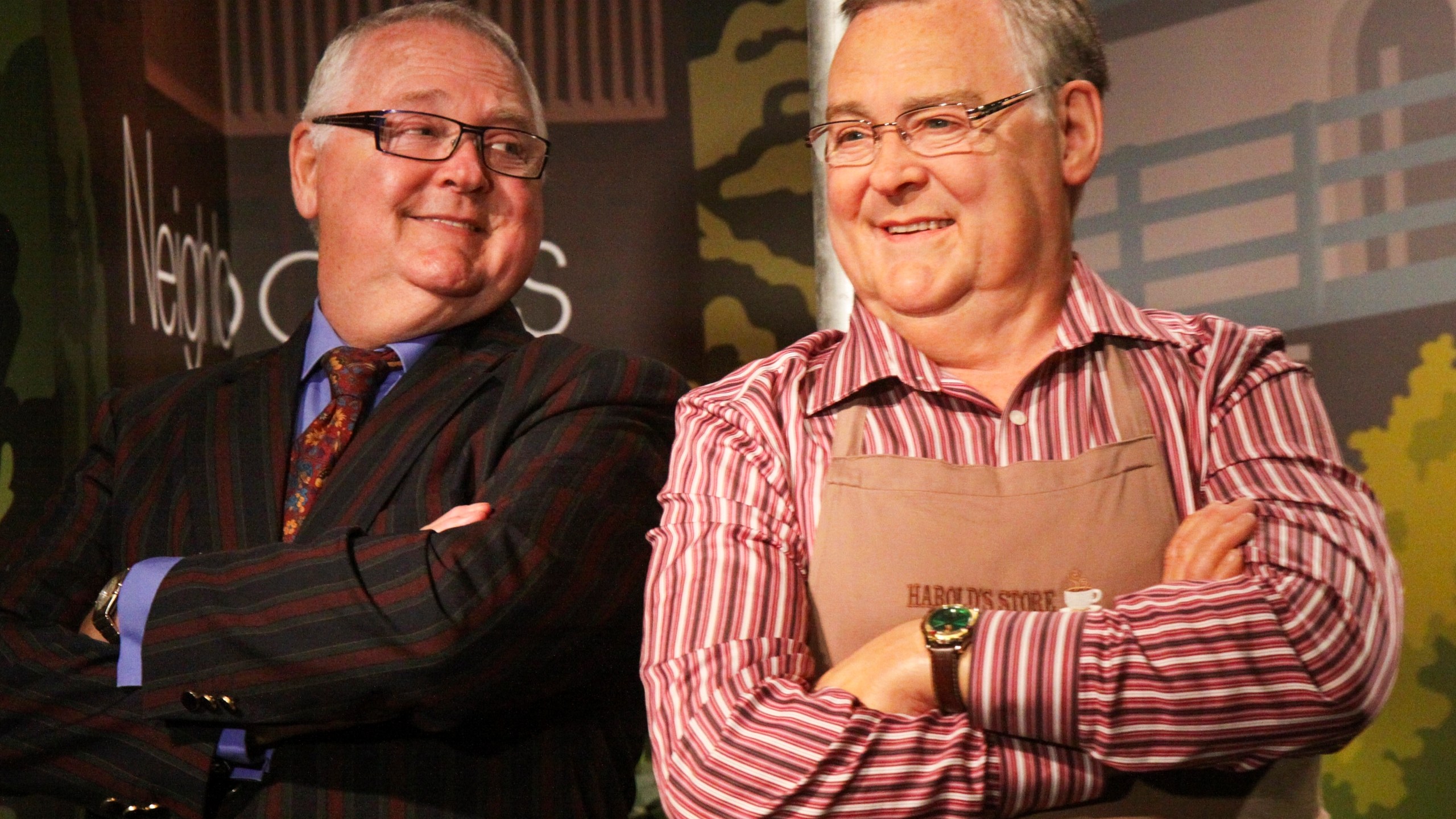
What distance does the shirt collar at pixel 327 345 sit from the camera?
2.56 metres

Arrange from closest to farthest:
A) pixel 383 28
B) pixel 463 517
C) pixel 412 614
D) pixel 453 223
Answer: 1. pixel 412 614
2. pixel 463 517
3. pixel 453 223
4. pixel 383 28

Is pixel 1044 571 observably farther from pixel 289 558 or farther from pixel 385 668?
pixel 289 558

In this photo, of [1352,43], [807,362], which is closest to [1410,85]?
[1352,43]

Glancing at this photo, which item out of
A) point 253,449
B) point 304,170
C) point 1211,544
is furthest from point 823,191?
point 1211,544

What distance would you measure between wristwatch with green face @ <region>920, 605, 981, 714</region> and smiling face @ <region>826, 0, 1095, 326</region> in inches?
17.7

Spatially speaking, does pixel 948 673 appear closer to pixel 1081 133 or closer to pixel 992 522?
pixel 992 522

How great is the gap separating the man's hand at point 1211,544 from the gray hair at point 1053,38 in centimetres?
58

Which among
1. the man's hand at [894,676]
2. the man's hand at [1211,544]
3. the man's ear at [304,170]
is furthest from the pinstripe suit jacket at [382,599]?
the man's hand at [1211,544]

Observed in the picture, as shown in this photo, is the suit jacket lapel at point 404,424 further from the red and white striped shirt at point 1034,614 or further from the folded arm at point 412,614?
the red and white striped shirt at point 1034,614

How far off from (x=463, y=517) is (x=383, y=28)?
3.30ft

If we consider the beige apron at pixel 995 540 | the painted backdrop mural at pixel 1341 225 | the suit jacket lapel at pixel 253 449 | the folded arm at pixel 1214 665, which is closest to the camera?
the folded arm at pixel 1214 665

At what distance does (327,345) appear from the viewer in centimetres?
263

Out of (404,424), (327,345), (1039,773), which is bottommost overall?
(1039,773)

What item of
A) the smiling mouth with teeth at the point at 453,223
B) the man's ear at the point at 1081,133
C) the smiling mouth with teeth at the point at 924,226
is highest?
the man's ear at the point at 1081,133
